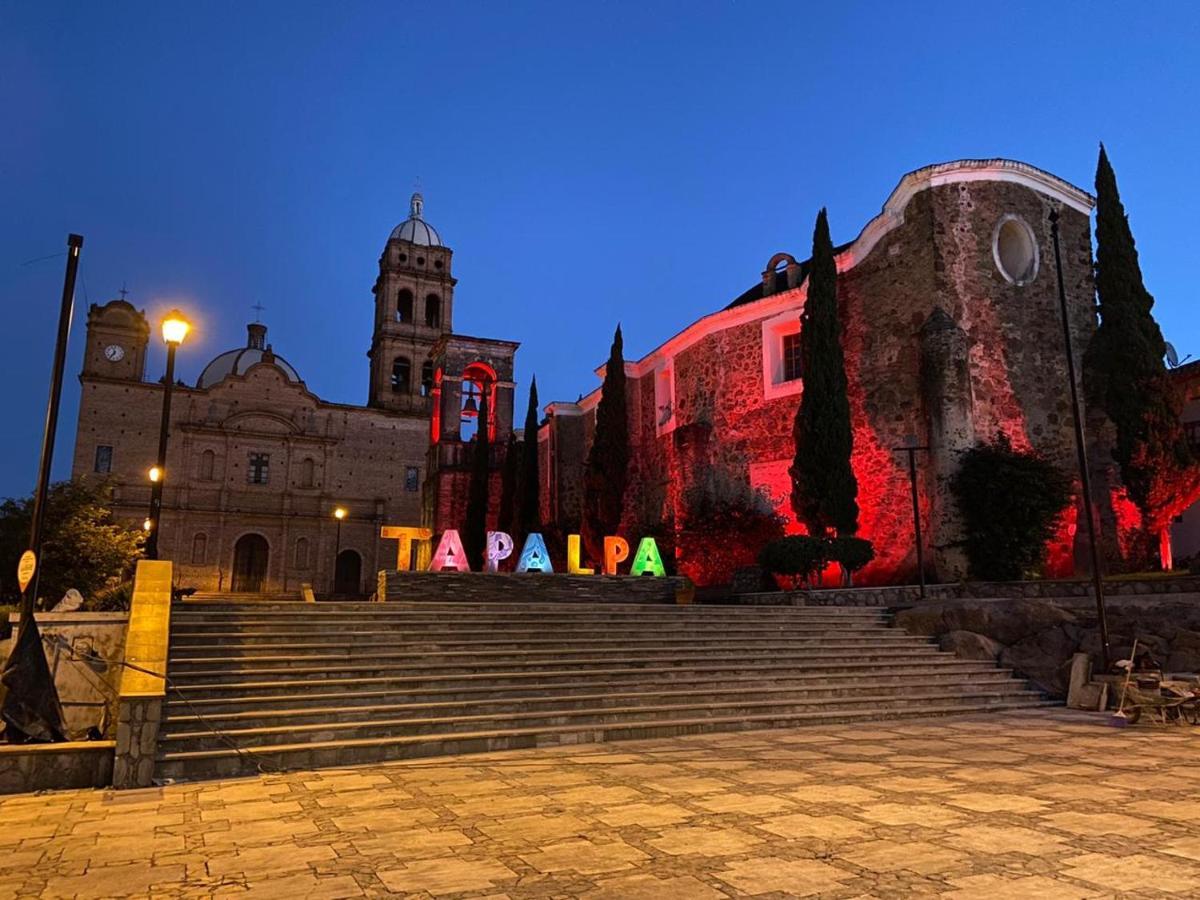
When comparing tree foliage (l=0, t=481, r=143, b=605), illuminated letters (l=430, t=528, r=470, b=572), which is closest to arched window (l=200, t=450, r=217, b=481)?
tree foliage (l=0, t=481, r=143, b=605)

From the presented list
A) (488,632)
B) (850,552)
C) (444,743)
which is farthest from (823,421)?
(444,743)

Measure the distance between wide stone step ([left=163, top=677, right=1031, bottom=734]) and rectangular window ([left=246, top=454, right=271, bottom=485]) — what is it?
36.5 metres

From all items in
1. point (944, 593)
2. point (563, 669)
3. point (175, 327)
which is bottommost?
point (563, 669)

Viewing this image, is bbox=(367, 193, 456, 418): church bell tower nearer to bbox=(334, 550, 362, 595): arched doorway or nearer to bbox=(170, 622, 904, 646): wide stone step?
bbox=(334, 550, 362, 595): arched doorway

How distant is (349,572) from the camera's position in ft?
143

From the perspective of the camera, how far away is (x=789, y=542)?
2005 cm

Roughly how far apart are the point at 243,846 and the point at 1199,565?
53.0ft

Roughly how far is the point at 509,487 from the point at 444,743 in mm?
27168

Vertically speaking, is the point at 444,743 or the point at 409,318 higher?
the point at 409,318

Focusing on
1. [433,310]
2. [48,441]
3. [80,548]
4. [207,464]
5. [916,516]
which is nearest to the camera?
[48,441]

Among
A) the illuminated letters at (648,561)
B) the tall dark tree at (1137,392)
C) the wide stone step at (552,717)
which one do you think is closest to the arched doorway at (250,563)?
the illuminated letters at (648,561)

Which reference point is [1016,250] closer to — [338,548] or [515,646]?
[515,646]

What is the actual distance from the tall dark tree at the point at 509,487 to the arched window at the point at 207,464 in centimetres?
1642

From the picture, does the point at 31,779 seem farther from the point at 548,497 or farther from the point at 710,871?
the point at 548,497
